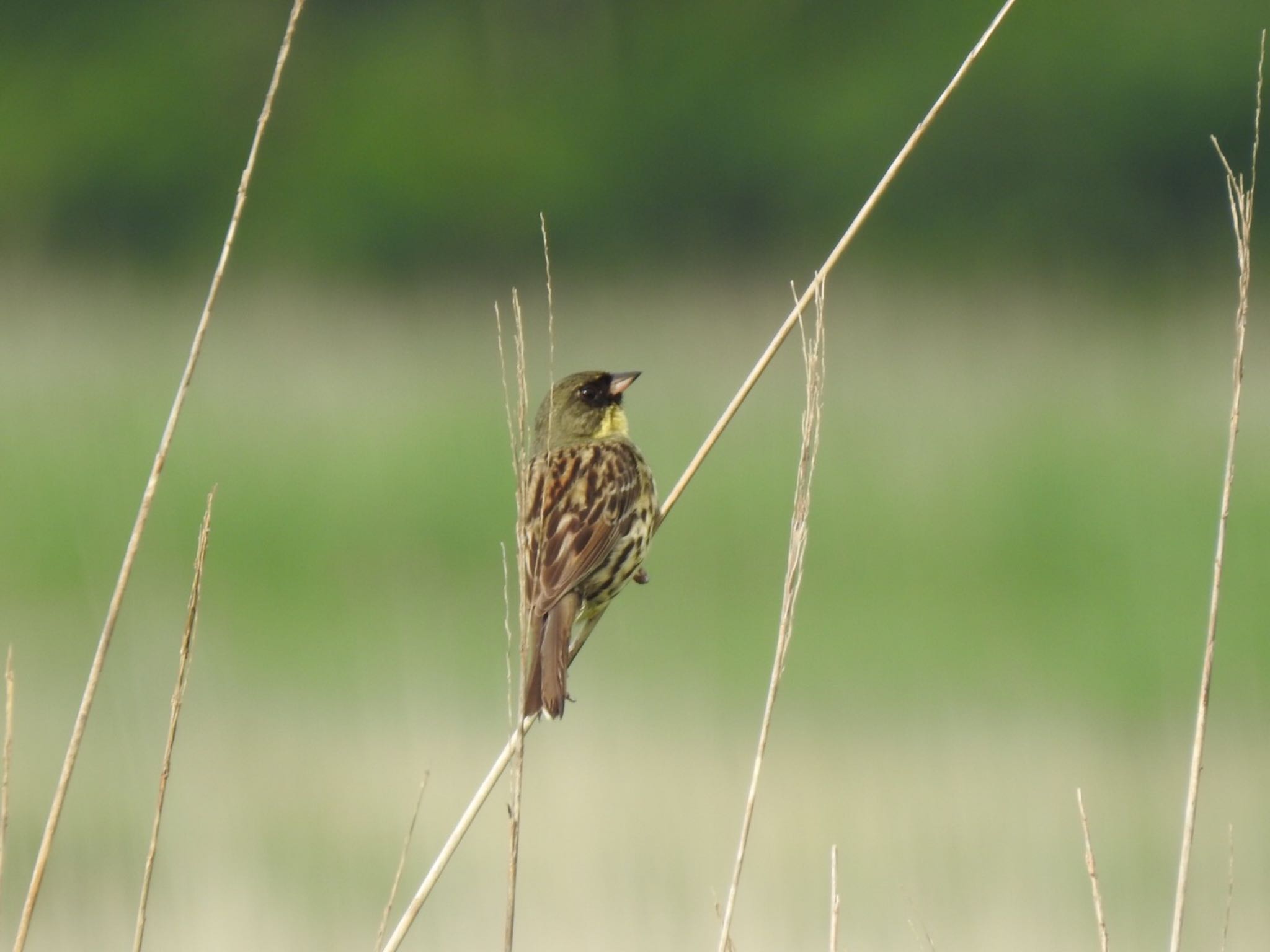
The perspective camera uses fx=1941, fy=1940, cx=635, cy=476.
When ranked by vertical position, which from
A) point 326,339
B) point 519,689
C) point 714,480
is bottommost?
point 519,689

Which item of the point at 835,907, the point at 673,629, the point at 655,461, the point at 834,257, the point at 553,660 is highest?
the point at 655,461

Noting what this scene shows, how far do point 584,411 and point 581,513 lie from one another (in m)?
0.54

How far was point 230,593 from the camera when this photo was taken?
36.7 ft

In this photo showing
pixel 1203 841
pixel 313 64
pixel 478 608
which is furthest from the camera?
pixel 313 64

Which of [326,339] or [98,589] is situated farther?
[326,339]

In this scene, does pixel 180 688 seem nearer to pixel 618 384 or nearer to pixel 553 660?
pixel 553 660

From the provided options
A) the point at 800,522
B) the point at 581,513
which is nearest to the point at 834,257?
the point at 800,522

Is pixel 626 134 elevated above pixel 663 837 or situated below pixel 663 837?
above

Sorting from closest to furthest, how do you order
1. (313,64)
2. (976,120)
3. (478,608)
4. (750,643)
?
(750,643), (478,608), (976,120), (313,64)

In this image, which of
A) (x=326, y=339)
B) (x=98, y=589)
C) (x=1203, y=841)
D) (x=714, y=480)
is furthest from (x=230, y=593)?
(x=1203, y=841)

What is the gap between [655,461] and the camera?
429 inches

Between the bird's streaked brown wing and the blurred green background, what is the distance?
0.72m

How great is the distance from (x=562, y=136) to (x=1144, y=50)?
568 centimetres

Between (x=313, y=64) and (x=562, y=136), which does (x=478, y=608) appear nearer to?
(x=562, y=136)
